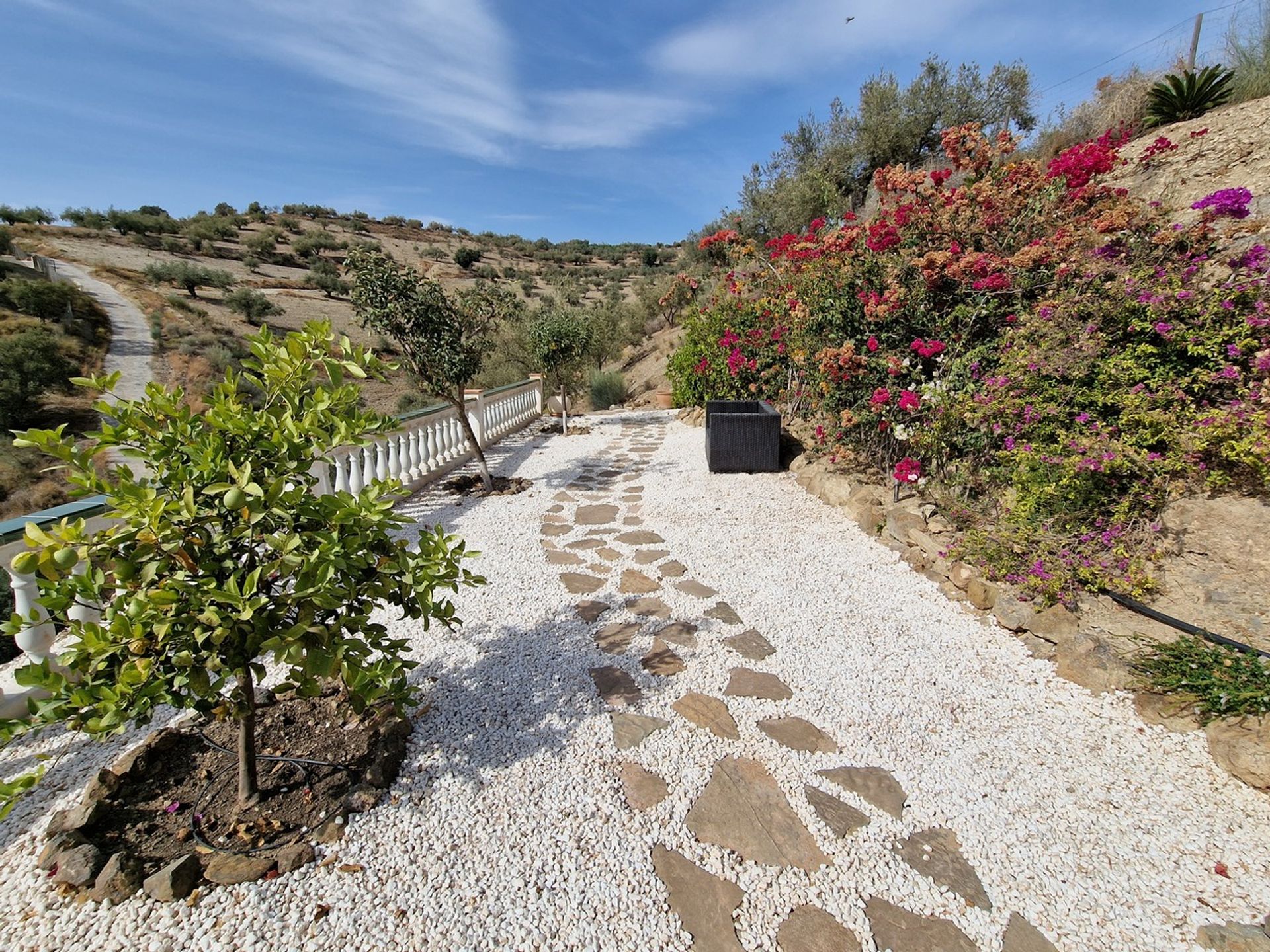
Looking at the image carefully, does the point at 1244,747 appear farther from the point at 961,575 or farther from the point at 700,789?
the point at 700,789

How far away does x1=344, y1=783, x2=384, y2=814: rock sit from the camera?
1679mm

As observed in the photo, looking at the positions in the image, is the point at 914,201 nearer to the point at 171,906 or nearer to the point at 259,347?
the point at 259,347

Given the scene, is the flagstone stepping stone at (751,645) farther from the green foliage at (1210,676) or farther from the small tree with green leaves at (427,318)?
the small tree with green leaves at (427,318)

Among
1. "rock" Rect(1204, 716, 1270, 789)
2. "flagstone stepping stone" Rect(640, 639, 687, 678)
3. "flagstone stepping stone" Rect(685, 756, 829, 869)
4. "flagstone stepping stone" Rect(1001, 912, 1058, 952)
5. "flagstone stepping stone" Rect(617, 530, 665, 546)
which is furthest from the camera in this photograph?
"flagstone stepping stone" Rect(617, 530, 665, 546)

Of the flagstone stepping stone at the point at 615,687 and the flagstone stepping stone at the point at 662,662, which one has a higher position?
the flagstone stepping stone at the point at 615,687

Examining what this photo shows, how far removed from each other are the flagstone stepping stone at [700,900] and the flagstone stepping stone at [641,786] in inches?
6.5

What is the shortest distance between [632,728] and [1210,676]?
7.44 feet

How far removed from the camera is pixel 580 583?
3330 mm

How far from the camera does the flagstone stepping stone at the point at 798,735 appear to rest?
79.0 inches

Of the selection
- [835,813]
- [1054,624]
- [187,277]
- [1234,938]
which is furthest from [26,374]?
[1234,938]

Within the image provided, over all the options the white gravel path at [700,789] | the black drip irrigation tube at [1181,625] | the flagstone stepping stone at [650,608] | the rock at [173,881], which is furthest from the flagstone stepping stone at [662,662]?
the black drip irrigation tube at [1181,625]

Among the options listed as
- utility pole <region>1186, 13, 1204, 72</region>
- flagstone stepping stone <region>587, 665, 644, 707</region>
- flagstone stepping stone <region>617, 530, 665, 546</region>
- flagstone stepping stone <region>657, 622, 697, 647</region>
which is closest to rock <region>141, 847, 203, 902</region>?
flagstone stepping stone <region>587, 665, 644, 707</region>

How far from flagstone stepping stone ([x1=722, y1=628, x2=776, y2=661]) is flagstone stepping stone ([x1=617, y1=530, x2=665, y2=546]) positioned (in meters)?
1.28

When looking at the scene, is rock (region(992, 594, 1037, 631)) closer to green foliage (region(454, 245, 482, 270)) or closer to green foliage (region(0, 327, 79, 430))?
green foliage (region(0, 327, 79, 430))
